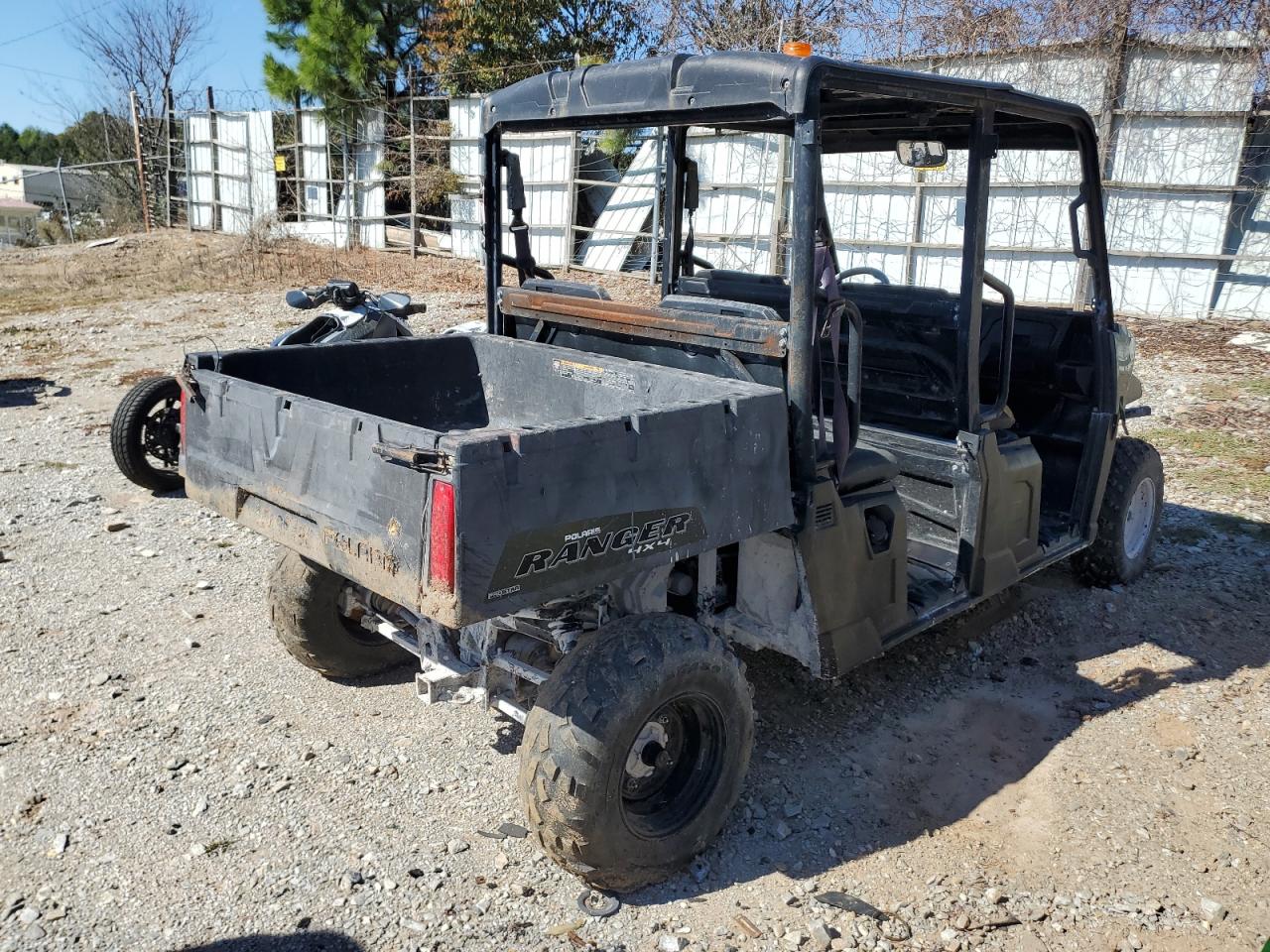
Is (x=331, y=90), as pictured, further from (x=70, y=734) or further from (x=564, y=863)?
(x=564, y=863)

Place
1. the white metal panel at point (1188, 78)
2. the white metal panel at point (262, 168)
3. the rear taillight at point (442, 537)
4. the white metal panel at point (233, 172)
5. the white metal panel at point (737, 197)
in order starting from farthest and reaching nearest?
the white metal panel at point (233, 172)
the white metal panel at point (262, 168)
the white metal panel at point (737, 197)
the white metal panel at point (1188, 78)
the rear taillight at point (442, 537)

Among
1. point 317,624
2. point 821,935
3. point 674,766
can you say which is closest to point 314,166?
point 317,624

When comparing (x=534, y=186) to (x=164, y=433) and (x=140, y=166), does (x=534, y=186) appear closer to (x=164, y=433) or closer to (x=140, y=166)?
(x=164, y=433)

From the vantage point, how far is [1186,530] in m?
6.02

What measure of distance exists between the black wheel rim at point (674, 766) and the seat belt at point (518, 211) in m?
1.99

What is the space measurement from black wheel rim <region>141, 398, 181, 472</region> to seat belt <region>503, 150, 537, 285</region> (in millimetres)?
3141

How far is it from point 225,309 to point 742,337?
1205 cm

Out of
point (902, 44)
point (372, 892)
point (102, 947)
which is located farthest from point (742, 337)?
point (902, 44)

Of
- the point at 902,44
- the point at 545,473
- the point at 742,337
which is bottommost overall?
the point at 545,473

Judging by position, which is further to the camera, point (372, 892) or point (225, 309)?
point (225, 309)

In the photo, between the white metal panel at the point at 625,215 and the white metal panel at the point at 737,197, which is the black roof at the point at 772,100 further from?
the white metal panel at the point at 625,215

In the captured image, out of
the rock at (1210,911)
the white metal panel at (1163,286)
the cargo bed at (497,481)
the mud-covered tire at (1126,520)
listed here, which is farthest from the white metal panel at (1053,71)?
the rock at (1210,911)

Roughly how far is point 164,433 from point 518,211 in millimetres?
3466

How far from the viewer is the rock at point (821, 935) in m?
2.83
